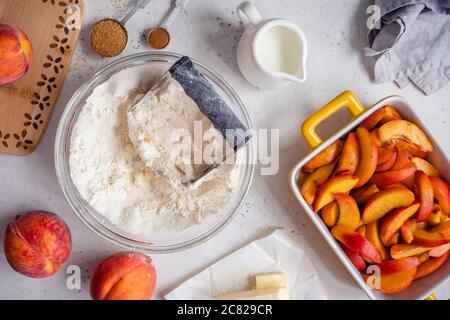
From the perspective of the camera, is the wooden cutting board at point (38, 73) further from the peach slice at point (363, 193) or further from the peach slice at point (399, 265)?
the peach slice at point (399, 265)

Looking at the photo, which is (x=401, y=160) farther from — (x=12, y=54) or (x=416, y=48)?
(x=12, y=54)

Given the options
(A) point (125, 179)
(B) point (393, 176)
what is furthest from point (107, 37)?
(B) point (393, 176)

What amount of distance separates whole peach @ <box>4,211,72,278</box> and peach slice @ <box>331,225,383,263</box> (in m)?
0.53

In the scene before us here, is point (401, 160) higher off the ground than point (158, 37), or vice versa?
point (158, 37)

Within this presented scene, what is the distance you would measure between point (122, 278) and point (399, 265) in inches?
21.5

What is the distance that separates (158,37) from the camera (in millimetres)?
1061

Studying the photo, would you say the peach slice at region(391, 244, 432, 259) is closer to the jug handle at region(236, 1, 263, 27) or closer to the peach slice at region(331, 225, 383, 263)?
the peach slice at region(331, 225, 383, 263)

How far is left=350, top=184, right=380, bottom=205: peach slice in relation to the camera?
107cm

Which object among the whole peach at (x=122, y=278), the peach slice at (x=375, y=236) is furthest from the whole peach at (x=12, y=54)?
the peach slice at (x=375, y=236)

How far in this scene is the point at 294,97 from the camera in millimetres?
1124

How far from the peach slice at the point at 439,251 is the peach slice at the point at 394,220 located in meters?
0.08

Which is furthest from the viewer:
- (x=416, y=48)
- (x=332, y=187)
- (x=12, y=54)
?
(x=416, y=48)

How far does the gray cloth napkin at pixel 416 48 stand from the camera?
109 centimetres
